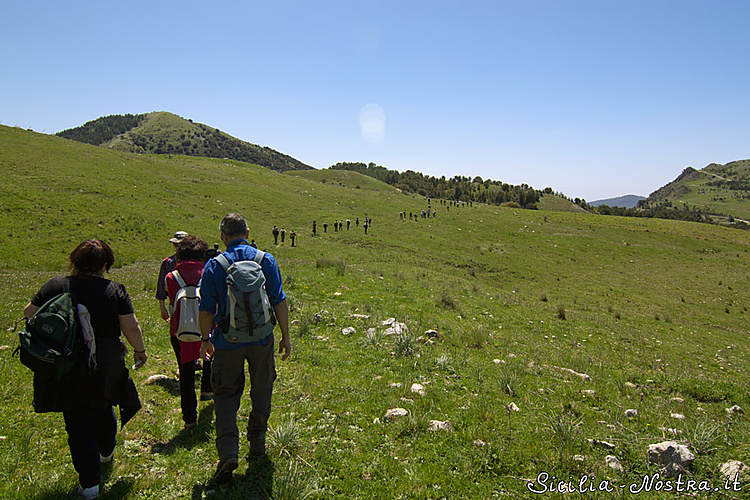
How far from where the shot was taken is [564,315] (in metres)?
17.0

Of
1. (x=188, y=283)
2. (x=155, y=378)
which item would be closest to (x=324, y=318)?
(x=155, y=378)

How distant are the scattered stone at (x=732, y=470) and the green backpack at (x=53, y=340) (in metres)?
7.39

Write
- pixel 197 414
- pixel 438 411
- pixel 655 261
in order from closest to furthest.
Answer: pixel 197 414, pixel 438 411, pixel 655 261

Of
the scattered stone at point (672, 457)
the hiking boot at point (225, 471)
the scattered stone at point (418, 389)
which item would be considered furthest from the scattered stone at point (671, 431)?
the hiking boot at point (225, 471)

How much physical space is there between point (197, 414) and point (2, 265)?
20.2 metres

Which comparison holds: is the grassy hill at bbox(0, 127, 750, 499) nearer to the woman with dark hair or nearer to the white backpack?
the woman with dark hair

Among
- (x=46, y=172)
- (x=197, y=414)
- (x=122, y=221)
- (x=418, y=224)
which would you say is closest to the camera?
(x=197, y=414)

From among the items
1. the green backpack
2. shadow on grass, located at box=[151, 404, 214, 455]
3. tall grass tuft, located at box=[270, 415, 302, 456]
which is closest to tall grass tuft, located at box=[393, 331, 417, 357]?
tall grass tuft, located at box=[270, 415, 302, 456]

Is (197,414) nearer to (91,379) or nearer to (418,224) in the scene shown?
(91,379)

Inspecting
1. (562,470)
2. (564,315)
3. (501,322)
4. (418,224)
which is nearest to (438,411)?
(562,470)

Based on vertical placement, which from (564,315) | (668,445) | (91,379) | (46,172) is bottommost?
(564,315)

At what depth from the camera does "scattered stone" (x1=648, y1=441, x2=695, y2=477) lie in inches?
172

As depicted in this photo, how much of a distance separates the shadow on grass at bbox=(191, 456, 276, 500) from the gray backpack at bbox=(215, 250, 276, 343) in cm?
169

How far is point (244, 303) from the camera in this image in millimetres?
4062
